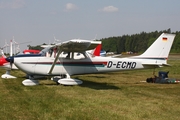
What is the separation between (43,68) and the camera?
11.2 metres

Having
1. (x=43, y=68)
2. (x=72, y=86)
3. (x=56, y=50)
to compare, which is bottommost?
(x=72, y=86)

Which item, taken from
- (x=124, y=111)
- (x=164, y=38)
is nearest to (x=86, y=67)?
(x=164, y=38)

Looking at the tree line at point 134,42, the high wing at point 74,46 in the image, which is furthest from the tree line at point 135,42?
the high wing at point 74,46

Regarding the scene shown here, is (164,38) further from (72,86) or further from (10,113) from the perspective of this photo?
Result: (10,113)

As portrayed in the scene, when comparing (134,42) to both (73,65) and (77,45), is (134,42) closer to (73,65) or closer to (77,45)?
(73,65)

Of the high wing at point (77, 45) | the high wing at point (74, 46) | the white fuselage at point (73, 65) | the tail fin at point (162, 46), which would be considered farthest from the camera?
the tail fin at point (162, 46)

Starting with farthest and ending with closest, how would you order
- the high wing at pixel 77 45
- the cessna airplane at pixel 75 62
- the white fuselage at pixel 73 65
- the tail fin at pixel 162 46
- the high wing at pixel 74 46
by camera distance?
the tail fin at pixel 162 46 → the white fuselage at pixel 73 65 → the cessna airplane at pixel 75 62 → the high wing at pixel 74 46 → the high wing at pixel 77 45

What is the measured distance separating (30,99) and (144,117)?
3382 mm

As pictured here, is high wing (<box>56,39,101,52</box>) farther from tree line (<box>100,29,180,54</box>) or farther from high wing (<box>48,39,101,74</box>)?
tree line (<box>100,29,180,54</box>)

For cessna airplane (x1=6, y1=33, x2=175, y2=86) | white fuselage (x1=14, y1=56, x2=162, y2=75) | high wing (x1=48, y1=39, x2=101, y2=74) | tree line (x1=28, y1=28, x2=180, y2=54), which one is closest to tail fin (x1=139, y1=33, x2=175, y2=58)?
cessna airplane (x1=6, y1=33, x2=175, y2=86)

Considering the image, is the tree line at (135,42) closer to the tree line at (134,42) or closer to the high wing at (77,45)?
the tree line at (134,42)

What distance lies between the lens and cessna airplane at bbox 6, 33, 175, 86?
1085cm

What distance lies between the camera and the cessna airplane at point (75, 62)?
1085cm

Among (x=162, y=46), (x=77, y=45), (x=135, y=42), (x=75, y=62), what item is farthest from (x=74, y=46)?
(x=135, y=42)
